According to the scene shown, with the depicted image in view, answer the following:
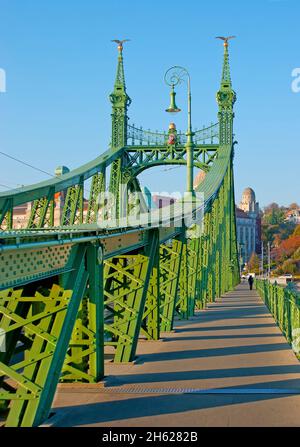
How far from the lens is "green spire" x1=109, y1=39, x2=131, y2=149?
39.8 metres

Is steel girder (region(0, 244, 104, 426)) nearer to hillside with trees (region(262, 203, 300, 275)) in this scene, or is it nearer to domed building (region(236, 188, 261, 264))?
hillside with trees (region(262, 203, 300, 275))

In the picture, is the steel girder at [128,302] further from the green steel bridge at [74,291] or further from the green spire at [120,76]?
the green spire at [120,76]

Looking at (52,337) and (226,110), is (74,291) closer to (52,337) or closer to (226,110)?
(52,337)

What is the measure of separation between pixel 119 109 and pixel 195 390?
3124 cm

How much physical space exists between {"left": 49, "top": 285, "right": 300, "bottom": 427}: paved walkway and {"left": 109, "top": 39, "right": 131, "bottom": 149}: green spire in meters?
24.1

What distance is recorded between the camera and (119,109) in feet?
132

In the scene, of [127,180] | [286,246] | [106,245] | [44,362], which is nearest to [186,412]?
[44,362]

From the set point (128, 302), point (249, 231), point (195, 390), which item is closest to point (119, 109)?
point (128, 302)

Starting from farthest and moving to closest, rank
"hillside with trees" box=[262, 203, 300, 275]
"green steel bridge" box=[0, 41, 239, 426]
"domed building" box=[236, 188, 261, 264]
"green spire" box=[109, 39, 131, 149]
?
"domed building" box=[236, 188, 261, 264], "hillside with trees" box=[262, 203, 300, 275], "green spire" box=[109, 39, 131, 149], "green steel bridge" box=[0, 41, 239, 426]

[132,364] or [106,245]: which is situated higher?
[106,245]

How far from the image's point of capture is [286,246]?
405ft

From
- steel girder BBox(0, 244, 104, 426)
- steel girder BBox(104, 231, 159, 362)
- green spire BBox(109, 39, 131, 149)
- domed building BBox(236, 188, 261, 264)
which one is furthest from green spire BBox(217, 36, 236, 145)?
domed building BBox(236, 188, 261, 264)

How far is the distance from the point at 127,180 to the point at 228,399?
30211 mm
